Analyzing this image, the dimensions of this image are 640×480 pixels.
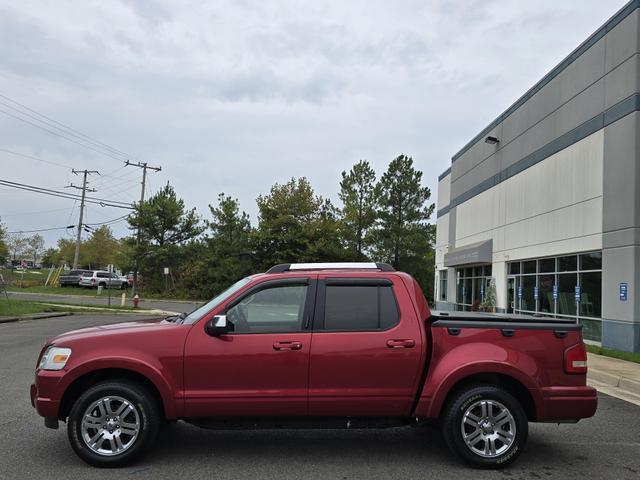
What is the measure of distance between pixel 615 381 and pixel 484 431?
20.7 ft

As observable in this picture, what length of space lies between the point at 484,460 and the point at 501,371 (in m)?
0.80

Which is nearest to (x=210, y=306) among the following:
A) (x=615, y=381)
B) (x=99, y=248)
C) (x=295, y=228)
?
(x=615, y=381)

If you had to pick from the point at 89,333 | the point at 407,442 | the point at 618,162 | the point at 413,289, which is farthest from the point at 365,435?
the point at 618,162

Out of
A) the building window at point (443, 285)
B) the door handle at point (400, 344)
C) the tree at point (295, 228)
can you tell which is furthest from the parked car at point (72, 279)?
the door handle at point (400, 344)

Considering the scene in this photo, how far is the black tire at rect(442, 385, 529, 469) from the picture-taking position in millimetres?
4922

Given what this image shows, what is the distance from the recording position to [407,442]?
5.79 m

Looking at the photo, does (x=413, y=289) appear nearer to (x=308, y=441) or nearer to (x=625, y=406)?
(x=308, y=441)

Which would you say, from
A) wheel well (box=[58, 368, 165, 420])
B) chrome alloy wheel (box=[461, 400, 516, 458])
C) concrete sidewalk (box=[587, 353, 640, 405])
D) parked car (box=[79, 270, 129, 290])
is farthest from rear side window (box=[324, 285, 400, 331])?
parked car (box=[79, 270, 129, 290])

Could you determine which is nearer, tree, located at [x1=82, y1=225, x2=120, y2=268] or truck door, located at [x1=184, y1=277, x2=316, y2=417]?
truck door, located at [x1=184, y1=277, x2=316, y2=417]

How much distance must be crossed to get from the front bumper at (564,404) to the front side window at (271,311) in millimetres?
2330

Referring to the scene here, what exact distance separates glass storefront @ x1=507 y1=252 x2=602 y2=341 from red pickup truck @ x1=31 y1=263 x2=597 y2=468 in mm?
12018

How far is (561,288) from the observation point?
17938mm

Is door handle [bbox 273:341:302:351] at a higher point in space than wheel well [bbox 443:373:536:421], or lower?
higher

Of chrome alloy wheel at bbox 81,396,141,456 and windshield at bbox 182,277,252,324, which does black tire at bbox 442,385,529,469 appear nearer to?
windshield at bbox 182,277,252,324
